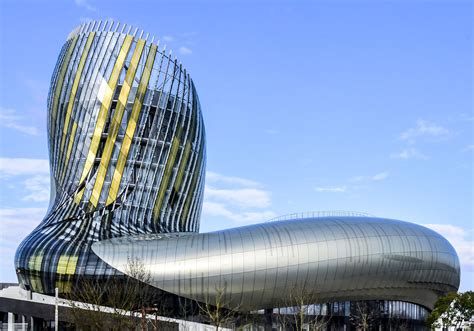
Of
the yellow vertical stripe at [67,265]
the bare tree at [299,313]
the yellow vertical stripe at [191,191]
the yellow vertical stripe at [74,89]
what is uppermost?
the yellow vertical stripe at [74,89]

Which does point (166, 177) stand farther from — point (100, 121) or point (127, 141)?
point (100, 121)

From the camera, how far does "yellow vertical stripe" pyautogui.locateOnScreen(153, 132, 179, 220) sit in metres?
81.1

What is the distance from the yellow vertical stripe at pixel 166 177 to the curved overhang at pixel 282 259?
12.9 metres

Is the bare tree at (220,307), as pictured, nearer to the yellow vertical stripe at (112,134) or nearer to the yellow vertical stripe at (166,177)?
the yellow vertical stripe at (166,177)

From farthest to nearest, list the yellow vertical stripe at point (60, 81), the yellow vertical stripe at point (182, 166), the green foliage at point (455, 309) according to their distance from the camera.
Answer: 1. the yellow vertical stripe at point (182, 166)
2. the yellow vertical stripe at point (60, 81)
3. the green foliage at point (455, 309)

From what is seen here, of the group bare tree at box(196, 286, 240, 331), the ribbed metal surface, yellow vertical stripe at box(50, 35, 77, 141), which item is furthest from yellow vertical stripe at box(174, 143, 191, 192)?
bare tree at box(196, 286, 240, 331)

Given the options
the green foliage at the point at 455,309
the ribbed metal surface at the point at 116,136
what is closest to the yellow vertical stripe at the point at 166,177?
the ribbed metal surface at the point at 116,136

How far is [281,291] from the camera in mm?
62906

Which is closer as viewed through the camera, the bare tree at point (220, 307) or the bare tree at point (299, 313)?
the bare tree at point (220, 307)

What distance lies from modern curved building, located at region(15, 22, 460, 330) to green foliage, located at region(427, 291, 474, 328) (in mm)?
2050

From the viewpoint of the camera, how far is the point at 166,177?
270ft

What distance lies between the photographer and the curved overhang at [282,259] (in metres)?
61.8

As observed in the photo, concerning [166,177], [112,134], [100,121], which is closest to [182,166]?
[166,177]

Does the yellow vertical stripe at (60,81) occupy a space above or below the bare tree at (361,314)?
above
